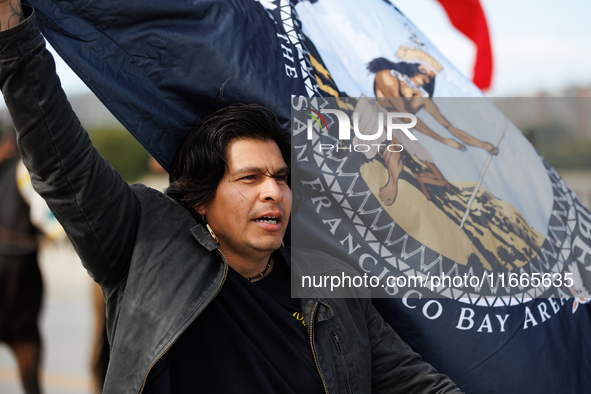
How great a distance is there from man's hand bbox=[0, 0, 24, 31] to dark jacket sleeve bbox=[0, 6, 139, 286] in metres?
0.03

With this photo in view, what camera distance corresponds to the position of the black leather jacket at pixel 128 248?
4.66 feet

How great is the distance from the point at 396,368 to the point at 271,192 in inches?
29.6

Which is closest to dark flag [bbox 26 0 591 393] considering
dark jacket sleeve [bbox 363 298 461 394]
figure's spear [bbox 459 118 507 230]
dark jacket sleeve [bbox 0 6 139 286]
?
figure's spear [bbox 459 118 507 230]

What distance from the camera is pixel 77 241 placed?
1.56m

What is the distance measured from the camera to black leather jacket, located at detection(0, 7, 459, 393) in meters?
1.42

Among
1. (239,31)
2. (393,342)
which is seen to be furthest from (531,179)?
(239,31)

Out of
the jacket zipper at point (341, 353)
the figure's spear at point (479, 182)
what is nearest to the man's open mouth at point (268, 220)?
the jacket zipper at point (341, 353)

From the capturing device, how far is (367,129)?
228 cm

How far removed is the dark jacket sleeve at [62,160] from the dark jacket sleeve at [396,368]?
0.91 m

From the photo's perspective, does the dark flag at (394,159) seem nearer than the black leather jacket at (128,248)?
No

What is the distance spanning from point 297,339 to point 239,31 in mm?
1092

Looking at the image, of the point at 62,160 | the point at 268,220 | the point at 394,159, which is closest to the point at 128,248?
the point at 62,160

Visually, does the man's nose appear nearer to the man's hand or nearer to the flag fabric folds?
the man's hand

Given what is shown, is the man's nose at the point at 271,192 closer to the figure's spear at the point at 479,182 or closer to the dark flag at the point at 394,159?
the dark flag at the point at 394,159
